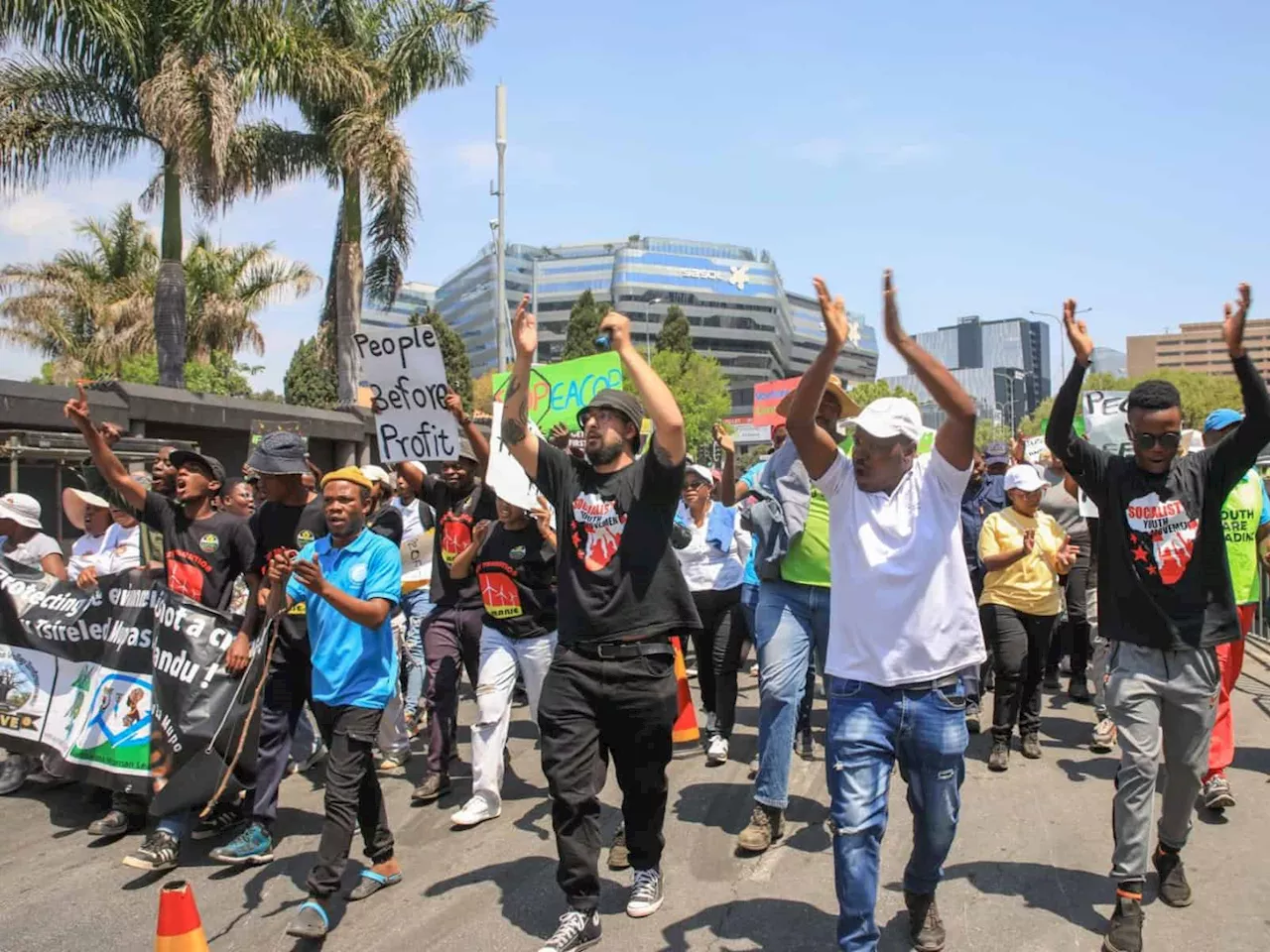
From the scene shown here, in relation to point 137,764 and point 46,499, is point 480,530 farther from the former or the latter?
point 46,499

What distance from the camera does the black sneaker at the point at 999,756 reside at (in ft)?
22.4

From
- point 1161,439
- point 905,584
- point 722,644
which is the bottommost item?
point 722,644

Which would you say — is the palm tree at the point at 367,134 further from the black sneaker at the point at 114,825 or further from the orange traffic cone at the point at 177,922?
the orange traffic cone at the point at 177,922

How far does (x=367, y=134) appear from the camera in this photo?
19.8 meters

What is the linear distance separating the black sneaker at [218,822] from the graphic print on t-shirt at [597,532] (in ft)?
8.83

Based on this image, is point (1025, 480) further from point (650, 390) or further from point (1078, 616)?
point (650, 390)

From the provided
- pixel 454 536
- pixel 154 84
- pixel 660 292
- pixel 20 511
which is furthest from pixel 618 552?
pixel 660 292

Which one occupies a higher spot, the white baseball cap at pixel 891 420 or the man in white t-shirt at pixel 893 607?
the white baseball cap at pixel 891 420

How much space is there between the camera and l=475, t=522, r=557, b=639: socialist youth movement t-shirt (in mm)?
6055

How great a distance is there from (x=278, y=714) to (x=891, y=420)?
3326 millimetres

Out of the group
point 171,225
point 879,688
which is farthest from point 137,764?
point 171,225

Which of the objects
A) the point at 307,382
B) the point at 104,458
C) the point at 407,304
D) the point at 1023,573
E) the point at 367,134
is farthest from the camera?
the point at 407,304

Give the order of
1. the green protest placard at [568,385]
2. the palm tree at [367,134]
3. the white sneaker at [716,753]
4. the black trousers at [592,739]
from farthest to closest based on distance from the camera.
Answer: the palm tree at [367,134] → the green protest placard at [568,385] → the white sneaker at [716,753] → the black trousers at [592,739]

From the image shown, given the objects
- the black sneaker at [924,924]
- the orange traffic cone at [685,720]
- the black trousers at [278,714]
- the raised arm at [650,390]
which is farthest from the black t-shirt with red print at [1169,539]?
the black trousers at [278,714]
